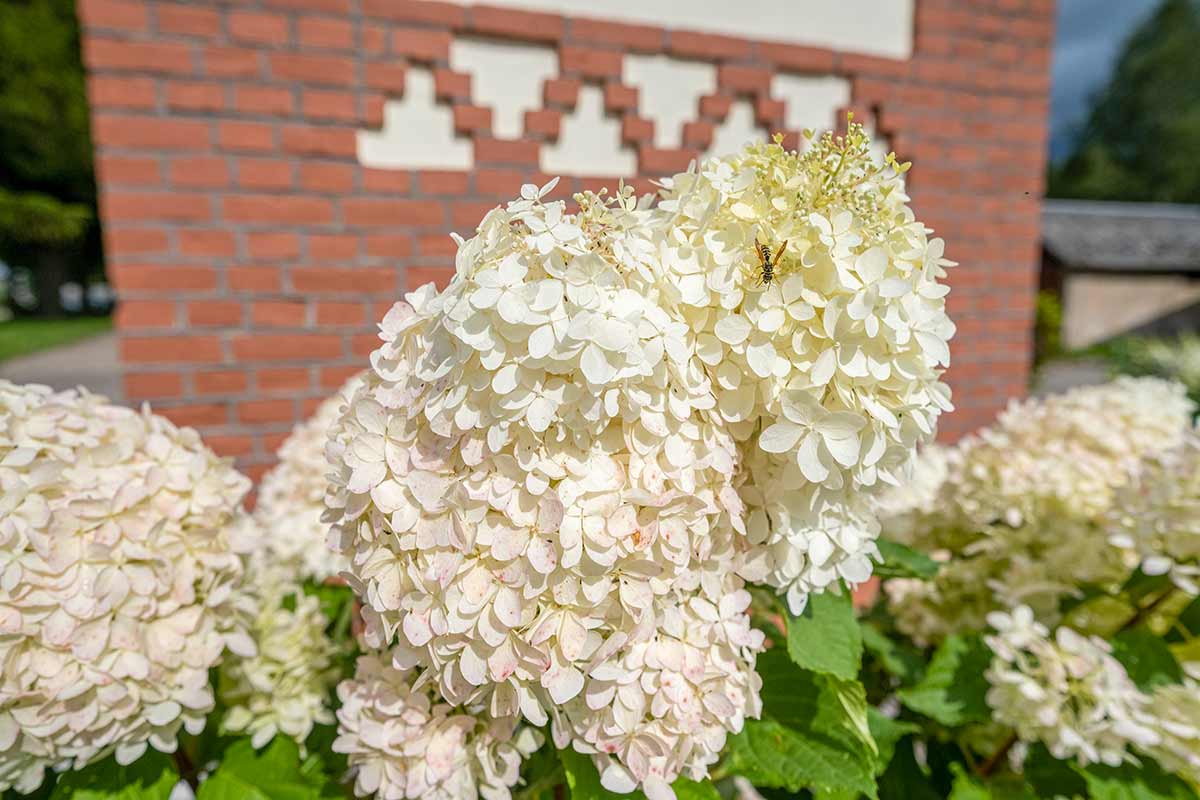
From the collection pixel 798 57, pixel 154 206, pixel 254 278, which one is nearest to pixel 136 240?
pixel 154 206

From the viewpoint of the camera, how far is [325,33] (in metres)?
2.18

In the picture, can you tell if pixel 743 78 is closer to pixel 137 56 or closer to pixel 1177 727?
pixel 137 56

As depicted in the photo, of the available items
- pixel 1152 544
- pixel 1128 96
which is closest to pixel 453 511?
pixel 1152 544

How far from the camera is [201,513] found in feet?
2.99

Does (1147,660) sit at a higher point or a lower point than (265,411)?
lower

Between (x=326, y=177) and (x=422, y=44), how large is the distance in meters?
0.54

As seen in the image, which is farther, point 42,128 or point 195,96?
point 42,128

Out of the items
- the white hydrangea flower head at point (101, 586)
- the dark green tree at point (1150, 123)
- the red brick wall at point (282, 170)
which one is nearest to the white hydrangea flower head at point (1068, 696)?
the white hydrangea flower head at point (101, 586)

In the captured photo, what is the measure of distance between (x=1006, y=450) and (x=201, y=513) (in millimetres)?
1415

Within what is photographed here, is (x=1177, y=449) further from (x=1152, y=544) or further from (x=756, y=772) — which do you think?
(x=756, y=772)

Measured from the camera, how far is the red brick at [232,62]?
2098 mm

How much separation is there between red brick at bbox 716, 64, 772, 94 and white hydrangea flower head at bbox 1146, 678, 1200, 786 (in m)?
2.34

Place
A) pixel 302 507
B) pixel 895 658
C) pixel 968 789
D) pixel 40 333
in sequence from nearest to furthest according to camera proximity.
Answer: pixel 968 789
pixel 895 658
pixel 302 507
pixel 40 333

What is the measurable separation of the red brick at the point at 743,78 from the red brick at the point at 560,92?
0.58m
